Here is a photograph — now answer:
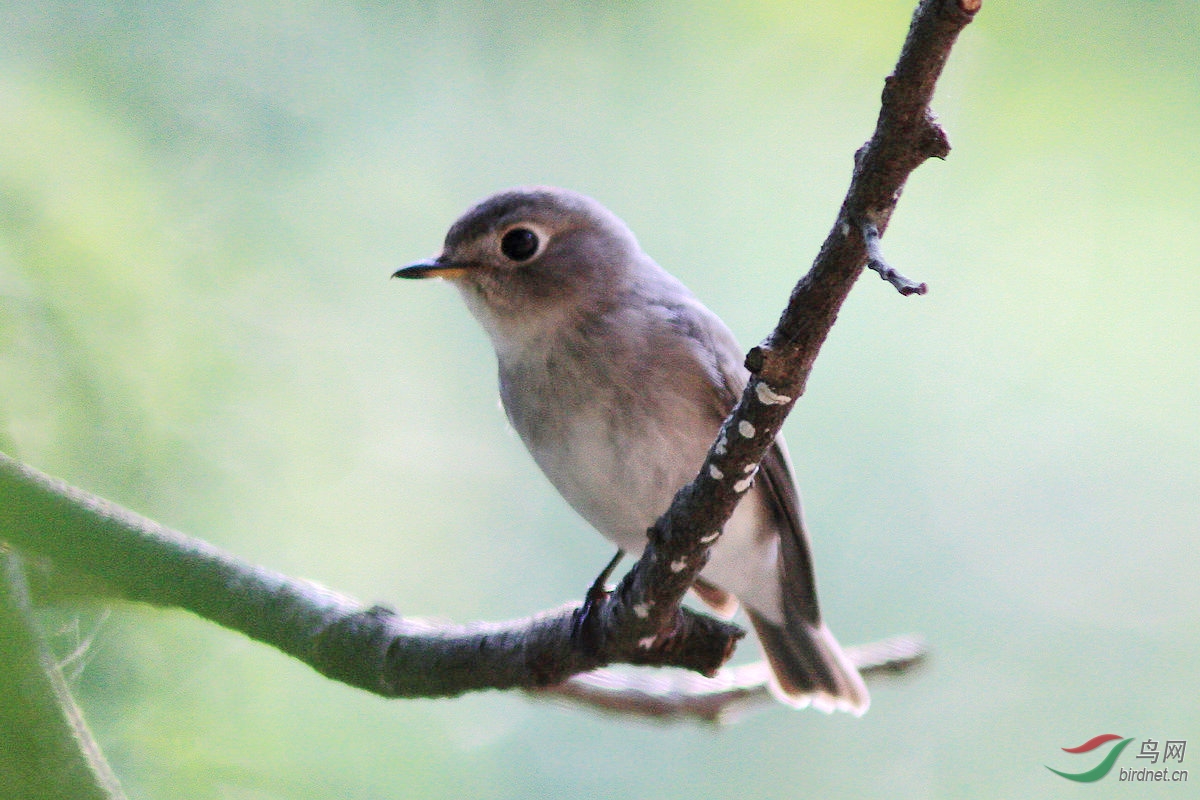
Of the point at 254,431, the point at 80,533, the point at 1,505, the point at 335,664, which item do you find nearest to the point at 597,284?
the point at 254,431

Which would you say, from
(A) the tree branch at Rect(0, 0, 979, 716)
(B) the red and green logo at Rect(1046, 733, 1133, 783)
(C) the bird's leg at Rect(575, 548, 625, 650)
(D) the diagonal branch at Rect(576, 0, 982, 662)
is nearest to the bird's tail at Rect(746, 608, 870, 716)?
(A) the tree branch at Rect(0, 0, 979, 716)

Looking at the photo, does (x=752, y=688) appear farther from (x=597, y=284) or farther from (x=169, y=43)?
(x=169, y=43)

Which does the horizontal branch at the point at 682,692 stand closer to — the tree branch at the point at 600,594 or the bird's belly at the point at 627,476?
the tree branch at the point at 600,594

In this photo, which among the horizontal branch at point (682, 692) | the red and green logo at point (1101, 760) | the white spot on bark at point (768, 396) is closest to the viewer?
the white spot on bark at point (768, 396)

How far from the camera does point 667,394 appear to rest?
5.95 ft

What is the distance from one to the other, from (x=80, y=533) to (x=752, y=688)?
1553 millimetres

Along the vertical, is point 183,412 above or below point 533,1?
below

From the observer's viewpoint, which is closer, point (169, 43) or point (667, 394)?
point (667, 394)

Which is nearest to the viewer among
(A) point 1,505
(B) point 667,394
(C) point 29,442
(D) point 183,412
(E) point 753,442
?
(A) point 1,505

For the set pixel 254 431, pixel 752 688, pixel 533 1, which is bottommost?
pixel 752 688

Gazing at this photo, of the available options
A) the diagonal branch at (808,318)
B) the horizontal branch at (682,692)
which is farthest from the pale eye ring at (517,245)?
the horizontal branch at (682,692)

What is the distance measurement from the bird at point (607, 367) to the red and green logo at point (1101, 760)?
0.67m

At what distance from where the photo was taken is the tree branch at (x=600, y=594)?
929mm

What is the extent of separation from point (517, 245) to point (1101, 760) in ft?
6.03
